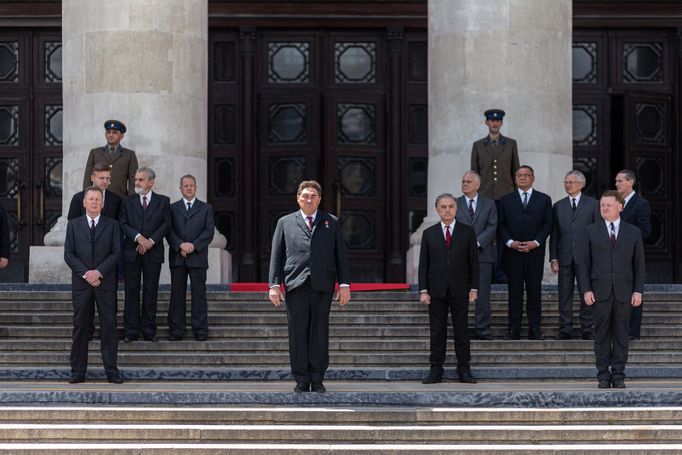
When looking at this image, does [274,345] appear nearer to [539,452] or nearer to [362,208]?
[539,452]

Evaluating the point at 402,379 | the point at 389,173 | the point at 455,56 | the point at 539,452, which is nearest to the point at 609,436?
the point at 539,452

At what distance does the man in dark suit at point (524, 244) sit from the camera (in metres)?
16.8

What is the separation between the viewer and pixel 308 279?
13828 millimetres

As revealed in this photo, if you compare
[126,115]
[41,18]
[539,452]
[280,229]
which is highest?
[41,18]

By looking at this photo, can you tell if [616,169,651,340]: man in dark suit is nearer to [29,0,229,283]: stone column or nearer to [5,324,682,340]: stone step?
[5,324,682,340]: stone step

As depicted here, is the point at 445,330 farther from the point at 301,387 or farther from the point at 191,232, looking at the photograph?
the point at 191,232

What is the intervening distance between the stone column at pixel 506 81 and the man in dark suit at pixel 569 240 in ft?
12.7

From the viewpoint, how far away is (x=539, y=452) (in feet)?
40.0

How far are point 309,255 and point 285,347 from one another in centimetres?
246

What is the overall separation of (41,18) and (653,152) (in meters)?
10.4

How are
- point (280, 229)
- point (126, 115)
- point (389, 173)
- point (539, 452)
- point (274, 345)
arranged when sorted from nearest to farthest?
point (539, 452), point (280, 229), point (274, 345), point (126, 115), point (389, 173)

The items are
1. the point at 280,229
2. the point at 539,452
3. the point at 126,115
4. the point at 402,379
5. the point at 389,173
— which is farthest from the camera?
the point at 389,173

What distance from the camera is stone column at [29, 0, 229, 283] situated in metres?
20.7

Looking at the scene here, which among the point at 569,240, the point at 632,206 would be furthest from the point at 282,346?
the point at 632,206
